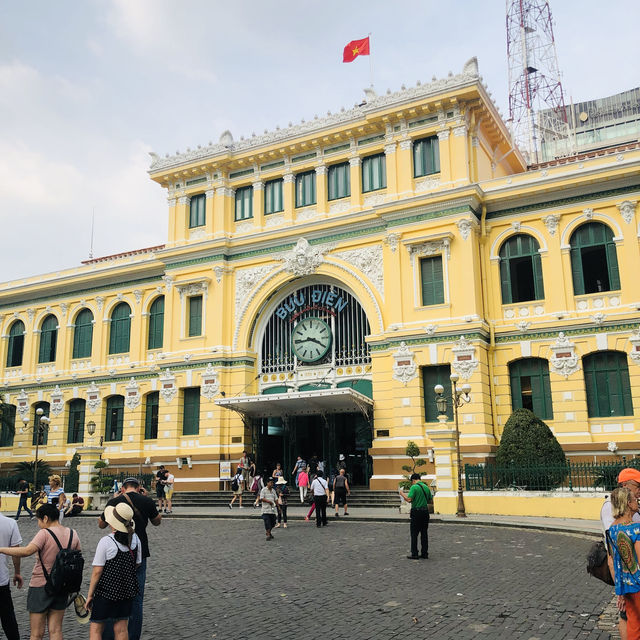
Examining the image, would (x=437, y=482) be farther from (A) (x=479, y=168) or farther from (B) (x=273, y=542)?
(A) (x=479, y=168)

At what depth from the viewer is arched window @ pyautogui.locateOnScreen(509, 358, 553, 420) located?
86.3 ft

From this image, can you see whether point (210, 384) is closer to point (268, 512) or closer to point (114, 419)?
point (114, 419)

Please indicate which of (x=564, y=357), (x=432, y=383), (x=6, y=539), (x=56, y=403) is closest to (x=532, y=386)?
(x=564, y=357)

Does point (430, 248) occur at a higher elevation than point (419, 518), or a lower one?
higher

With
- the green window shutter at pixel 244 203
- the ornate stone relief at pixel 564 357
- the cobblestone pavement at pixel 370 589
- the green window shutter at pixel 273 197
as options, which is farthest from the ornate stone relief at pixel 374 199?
the cobblestone pavement at pixel 370 589

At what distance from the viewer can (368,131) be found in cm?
3066

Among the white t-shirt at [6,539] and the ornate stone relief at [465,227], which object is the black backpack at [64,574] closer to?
the white t-shirt at [6,539]

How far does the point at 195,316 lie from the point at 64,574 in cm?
2710

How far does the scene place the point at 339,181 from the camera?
104 ft

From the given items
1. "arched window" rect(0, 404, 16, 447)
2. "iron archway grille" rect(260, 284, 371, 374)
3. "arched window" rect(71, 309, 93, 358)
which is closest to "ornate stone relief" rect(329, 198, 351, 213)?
"iron archway grille" rect(260, 284, 371, 374)

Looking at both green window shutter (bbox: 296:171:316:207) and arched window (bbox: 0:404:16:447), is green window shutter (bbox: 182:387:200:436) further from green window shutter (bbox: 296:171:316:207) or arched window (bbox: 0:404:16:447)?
arched window (bbox: 0:404:16:447)

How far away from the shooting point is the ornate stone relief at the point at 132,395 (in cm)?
3516

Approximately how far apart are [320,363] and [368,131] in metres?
10.7

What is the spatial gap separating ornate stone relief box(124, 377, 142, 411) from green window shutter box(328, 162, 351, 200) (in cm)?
1403
